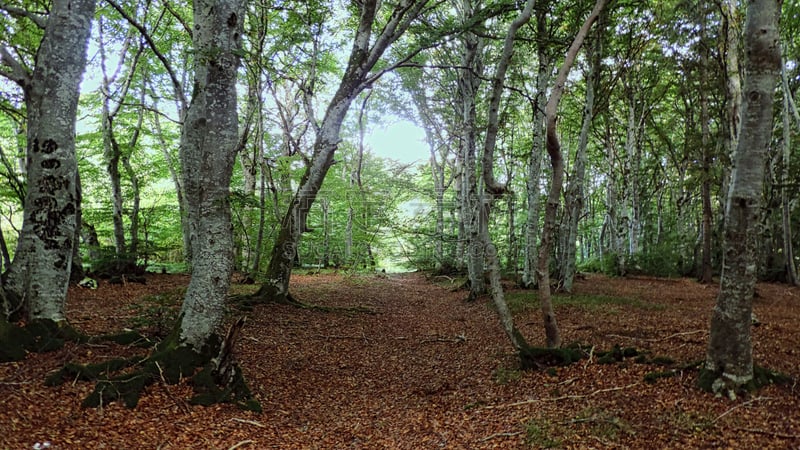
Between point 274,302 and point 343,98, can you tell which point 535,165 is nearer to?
point 343,98

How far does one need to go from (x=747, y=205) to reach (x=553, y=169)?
6.68ft

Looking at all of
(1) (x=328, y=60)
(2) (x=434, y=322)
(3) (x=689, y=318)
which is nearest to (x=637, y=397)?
(3) (x=689, y=318)

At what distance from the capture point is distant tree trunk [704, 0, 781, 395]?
13.5 feet

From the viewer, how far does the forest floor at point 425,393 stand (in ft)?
12.1

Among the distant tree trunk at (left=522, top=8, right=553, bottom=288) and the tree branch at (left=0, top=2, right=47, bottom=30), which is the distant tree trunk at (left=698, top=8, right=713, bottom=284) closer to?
the distant tree trunk at (left=522, top=8, right=553, bottom=288)

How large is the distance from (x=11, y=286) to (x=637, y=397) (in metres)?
7.48

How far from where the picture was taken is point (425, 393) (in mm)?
5625

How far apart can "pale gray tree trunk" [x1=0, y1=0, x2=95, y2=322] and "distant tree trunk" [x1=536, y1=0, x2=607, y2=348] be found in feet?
19.6

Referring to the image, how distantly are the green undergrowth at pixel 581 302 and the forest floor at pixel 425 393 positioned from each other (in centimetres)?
30

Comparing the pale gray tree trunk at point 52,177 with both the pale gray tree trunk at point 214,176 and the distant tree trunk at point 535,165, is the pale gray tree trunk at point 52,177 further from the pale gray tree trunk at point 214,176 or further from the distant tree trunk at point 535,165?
the distant tree trunk at point 535,165

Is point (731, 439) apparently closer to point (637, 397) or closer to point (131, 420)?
point (637, 397)

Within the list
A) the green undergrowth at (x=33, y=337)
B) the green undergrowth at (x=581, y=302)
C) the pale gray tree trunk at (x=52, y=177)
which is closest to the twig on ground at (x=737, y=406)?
the green undergrowth at (x=581, y=302)

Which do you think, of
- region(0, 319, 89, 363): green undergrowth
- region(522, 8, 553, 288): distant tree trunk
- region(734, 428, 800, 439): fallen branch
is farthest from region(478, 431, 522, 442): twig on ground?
region(522, 8, 553, 288): distant tree trunk

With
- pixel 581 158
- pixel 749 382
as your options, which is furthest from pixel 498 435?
pixel 581 158
